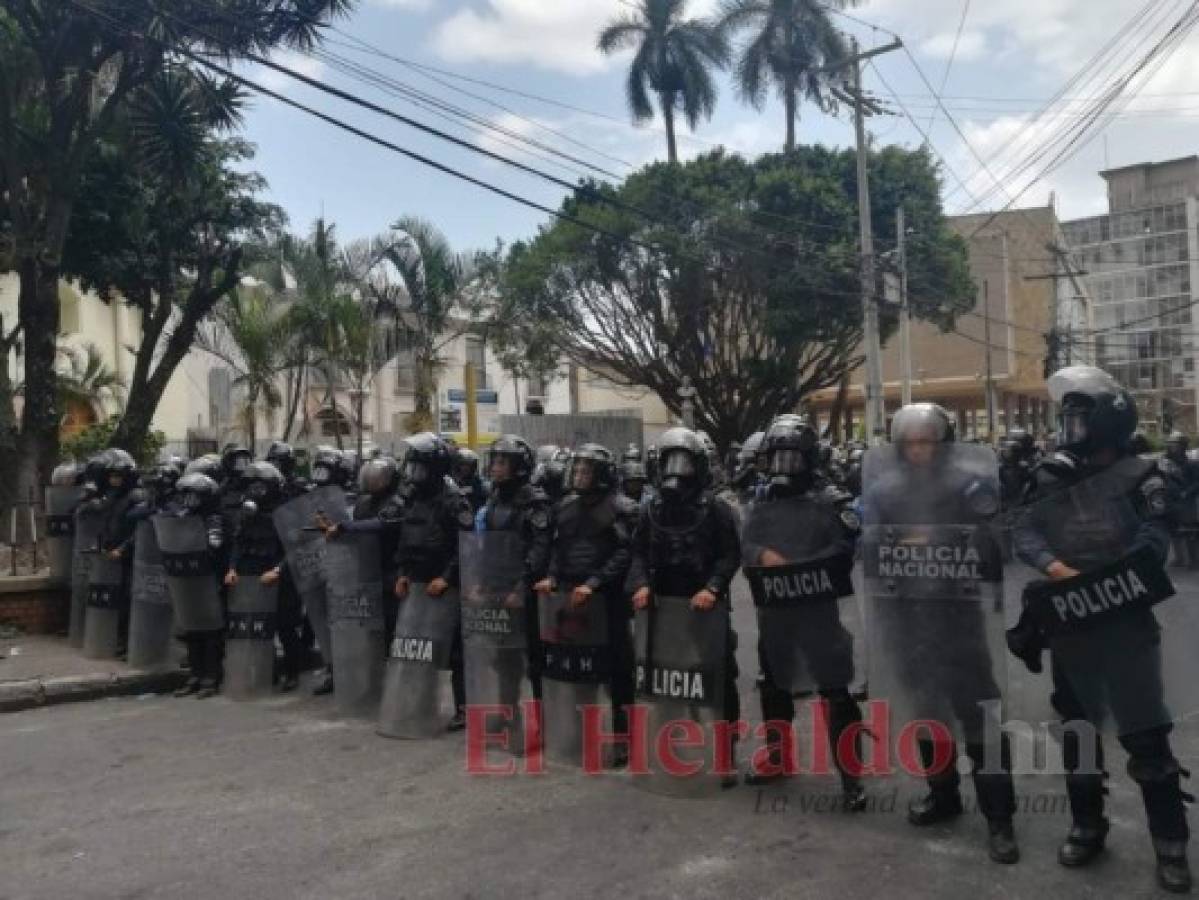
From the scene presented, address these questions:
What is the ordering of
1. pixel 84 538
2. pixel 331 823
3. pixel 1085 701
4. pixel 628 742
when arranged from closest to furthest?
pixel 1085 701, pixel 331 823, pixel 628 742, pixel 84 538

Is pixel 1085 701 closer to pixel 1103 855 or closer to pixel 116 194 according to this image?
pixel 1103 855

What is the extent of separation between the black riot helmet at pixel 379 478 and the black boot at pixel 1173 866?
4.92m

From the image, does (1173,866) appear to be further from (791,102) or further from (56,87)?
(791,102)

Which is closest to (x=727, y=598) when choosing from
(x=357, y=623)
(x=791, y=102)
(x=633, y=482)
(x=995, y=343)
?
(x=357, y=623)

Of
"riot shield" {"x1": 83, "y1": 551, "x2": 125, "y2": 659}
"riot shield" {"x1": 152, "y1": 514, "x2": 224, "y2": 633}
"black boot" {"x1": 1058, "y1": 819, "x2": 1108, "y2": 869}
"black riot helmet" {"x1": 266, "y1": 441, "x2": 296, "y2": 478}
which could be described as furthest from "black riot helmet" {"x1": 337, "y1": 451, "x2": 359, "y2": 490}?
"black boot" {"x1": 1058, "y1": 819, "x2": 1108, "y2": 869}

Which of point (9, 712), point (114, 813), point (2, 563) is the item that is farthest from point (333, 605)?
point (2, 563)

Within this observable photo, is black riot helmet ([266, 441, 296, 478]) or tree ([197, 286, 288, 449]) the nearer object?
black riot helmet ([266, 441, 296, 478])

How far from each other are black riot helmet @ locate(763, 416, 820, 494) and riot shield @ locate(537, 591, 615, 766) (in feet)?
3.81

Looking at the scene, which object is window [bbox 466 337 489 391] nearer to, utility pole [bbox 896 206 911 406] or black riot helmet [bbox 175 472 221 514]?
utility pole [bbox 896 206 911 406]

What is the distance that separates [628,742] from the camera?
17.3 feet

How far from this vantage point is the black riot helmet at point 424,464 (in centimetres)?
624

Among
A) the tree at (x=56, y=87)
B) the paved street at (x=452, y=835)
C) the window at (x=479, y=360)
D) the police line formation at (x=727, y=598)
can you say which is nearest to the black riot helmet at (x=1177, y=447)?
the police line formation at (x=727, y=598)

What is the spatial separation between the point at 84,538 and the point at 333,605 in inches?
129

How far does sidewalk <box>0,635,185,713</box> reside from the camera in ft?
24.1
